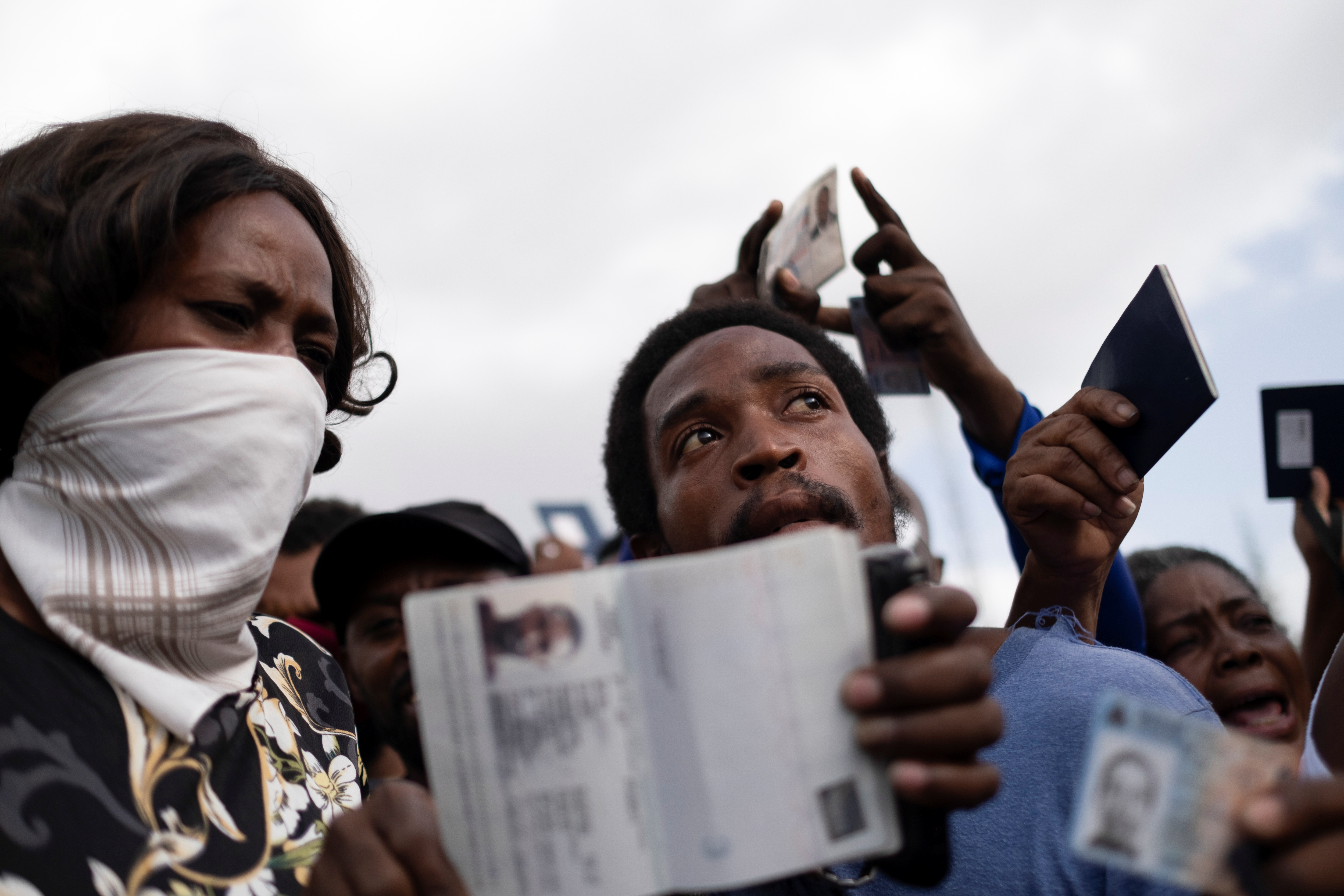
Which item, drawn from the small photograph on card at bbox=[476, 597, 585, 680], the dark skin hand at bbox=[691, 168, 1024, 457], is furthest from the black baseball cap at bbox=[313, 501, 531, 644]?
the small photograph on card at bbox=[476, 597, 585, 680]

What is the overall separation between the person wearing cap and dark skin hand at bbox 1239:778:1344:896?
280cm

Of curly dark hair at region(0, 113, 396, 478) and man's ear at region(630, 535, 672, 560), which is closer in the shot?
curly dark hair at region(0, 113, 396, 478)

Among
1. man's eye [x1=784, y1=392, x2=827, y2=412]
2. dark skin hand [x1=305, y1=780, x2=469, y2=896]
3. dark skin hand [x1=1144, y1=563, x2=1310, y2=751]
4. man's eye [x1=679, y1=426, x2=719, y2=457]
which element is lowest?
dark skin hand [x1=1144, y1=563, x2=1310, y2=751]

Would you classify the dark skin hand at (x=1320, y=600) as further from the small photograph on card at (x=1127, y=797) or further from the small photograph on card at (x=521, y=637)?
the small photograph on card at (x=521, y=637)

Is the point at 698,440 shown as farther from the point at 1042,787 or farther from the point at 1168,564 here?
the point at 1168,564

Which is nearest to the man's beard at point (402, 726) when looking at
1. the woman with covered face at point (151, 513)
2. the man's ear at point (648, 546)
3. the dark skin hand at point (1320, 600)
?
the man's ear at point (648, 546)

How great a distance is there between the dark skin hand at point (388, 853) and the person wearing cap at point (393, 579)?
2.18m

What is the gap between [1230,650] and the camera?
12.6 ft

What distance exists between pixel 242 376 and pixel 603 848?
1.17 meters

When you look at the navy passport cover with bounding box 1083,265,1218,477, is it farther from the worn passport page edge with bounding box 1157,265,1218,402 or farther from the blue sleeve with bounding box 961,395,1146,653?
the blue sleeve with bounding box 961,395,1146,653

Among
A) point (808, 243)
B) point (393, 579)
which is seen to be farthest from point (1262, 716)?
point (393, 579)

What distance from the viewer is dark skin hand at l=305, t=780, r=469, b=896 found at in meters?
1.12

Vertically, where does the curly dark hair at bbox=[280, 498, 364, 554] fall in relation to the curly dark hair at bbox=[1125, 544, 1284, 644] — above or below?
→ below

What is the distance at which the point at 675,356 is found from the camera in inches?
111
